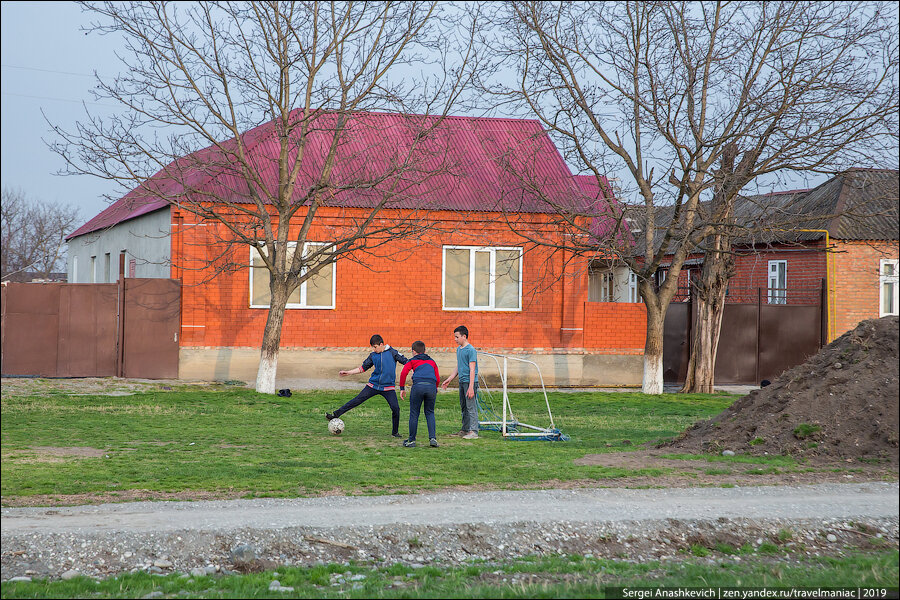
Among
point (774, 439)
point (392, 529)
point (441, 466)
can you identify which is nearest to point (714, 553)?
point (392, 529)

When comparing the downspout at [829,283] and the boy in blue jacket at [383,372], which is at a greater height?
the downspout at [829,283]

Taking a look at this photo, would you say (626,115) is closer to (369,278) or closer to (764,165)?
(764,165)

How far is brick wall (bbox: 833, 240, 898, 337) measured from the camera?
2933cm

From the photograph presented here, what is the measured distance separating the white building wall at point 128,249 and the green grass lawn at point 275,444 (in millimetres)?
5236

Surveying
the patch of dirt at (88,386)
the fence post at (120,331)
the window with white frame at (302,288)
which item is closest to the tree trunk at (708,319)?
the window with white frame at (302,288)

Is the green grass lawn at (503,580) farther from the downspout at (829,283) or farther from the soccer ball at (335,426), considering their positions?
the downspout at (829,283)

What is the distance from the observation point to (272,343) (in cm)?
2100

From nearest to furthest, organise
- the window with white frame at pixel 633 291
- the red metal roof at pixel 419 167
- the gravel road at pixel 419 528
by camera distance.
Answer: the gravel road at pixel 419 528 → the red metal roof at pixel 419 167 → the window with white frame at pixel 633 291

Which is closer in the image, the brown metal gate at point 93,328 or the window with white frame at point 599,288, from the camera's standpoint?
the brown metal gate at point 93,328

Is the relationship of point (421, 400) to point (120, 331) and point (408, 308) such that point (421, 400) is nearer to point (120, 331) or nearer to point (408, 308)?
point (408, 308)

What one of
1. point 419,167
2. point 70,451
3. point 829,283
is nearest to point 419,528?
point 70,451

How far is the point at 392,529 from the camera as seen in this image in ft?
27.3

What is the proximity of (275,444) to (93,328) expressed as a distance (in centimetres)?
1096

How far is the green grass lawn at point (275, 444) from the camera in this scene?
10.3 metres
